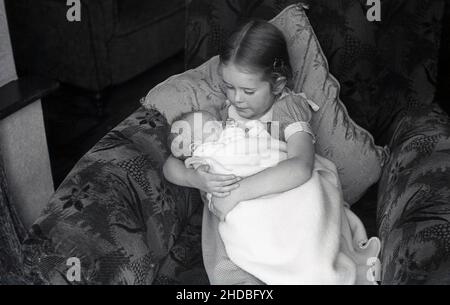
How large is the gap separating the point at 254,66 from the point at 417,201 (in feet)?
1.58

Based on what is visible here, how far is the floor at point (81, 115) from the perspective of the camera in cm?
259

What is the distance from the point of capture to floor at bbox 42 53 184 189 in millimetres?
2590

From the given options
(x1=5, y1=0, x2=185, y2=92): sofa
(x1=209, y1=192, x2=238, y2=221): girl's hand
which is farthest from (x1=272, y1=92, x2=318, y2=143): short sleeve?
(x1=5, y1=0, x2=185, y2=92): sofa

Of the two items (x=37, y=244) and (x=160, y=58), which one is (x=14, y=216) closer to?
(x=37, y=244)

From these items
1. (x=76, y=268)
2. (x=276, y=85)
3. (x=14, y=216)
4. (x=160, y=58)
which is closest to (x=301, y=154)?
(x=276, y=85)

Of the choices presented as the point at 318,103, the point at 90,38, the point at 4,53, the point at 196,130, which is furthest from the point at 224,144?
the point at 90,38

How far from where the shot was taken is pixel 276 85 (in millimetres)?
1404

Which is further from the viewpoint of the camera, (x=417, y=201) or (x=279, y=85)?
(x=279, y=85)

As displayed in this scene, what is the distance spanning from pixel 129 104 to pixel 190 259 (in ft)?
5.80

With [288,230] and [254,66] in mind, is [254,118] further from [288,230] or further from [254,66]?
[288,230]

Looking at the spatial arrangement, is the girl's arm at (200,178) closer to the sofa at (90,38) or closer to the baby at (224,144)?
the baby at (224,144)

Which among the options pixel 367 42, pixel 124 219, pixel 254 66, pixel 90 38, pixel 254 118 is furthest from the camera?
pixel 90 38

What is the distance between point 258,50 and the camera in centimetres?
133

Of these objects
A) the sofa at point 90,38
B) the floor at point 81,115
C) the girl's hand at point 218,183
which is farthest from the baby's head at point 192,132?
the sofa at point 90,38
